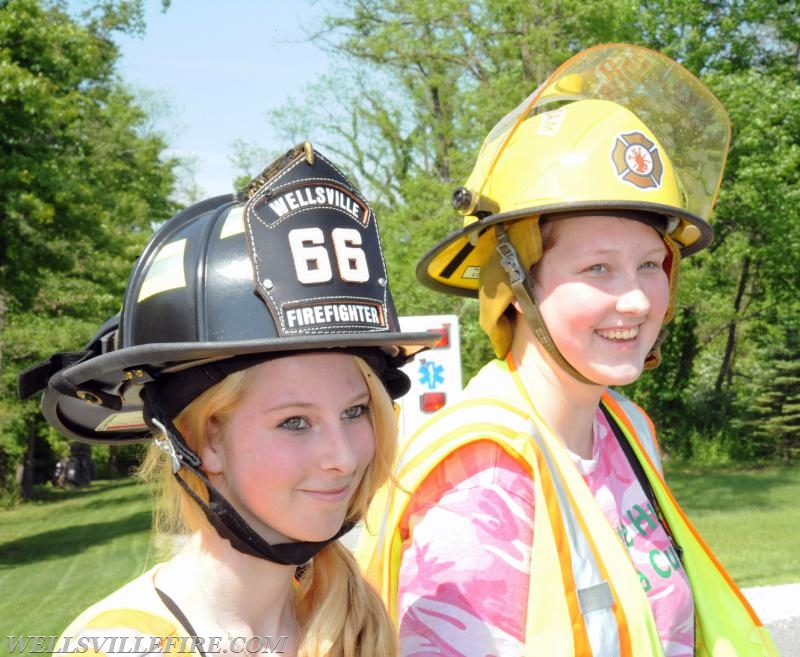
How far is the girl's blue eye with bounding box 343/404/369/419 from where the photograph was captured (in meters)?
2.01

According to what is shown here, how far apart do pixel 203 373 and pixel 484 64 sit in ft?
61.1

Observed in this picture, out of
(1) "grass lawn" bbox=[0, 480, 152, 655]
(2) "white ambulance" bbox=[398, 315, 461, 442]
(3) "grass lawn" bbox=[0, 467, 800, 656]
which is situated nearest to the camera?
(2) "white ambulance" bbox=[398, 315, 461, 442]

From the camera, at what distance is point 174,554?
200 cm

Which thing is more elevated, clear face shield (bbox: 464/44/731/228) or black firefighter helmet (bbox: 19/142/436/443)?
clear face shield (bbox: 464/44/731/228)

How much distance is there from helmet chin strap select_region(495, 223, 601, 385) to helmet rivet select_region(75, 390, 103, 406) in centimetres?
100

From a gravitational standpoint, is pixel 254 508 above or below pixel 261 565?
above

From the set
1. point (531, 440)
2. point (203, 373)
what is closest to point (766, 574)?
point (531, 440)

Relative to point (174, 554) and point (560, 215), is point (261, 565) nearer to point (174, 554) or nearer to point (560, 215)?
point (174, 554)

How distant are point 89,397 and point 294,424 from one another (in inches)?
17.8

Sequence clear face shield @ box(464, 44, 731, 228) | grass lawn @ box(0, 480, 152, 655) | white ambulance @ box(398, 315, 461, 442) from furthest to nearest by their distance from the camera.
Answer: grass lawn @ box(0, 480, 152, 655) < white ambulance @ box(398, 315, 461, 442) < clear face shield @ box(464, 44, 731, 228)

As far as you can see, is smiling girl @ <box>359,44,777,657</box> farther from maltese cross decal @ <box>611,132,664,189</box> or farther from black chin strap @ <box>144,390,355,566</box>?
black chin strap @ <box>144,390,355,566</box>

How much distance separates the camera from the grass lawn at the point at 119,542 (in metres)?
10.0

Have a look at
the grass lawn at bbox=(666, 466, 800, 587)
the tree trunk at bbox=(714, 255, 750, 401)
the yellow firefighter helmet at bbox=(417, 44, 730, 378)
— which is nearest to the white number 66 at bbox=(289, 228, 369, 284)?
the yellow firefighter helmet at bbox=(417, 44, 730, 378)

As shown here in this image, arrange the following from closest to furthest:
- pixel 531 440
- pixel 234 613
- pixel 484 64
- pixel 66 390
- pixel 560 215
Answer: pixel 234 613 < pixel 66 390 < pixel 531 440 < pixel 560 215 < pixel 484 64
